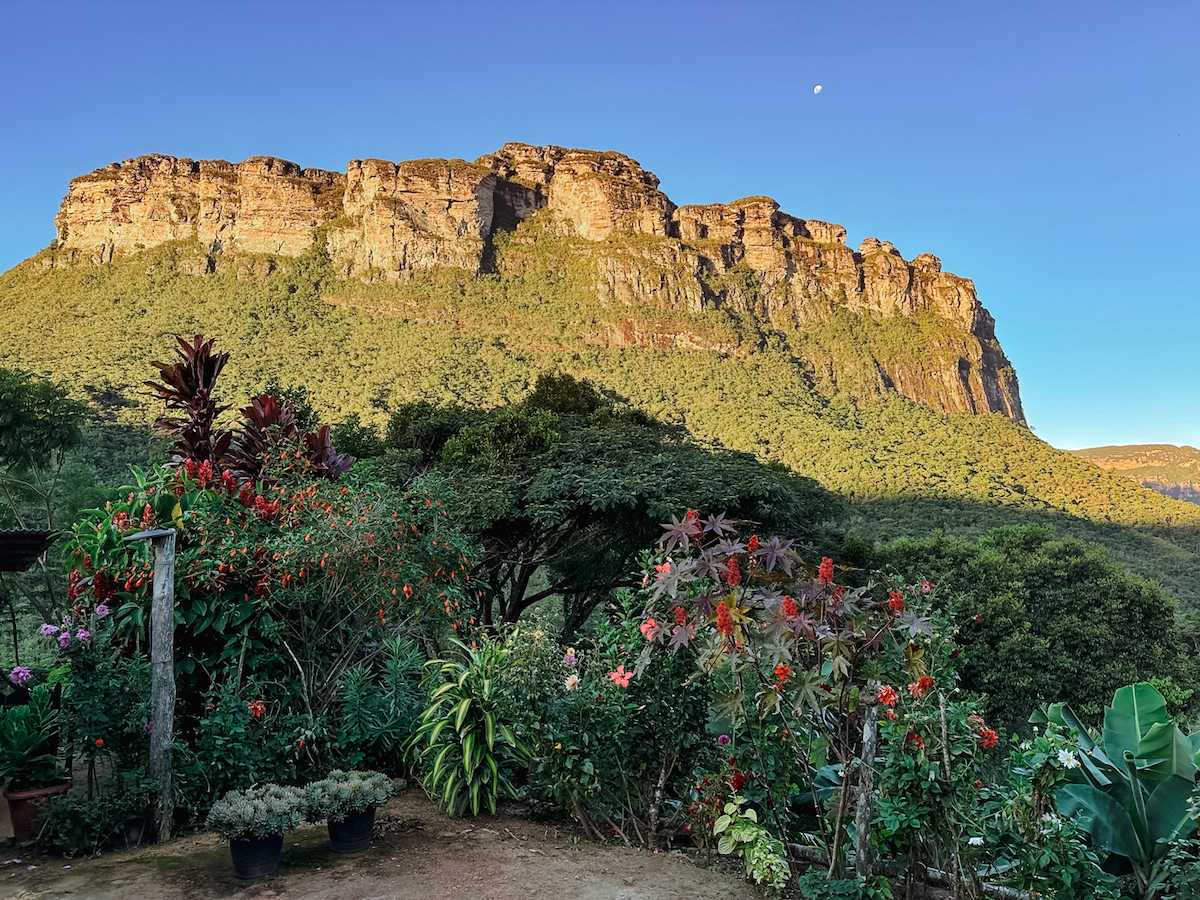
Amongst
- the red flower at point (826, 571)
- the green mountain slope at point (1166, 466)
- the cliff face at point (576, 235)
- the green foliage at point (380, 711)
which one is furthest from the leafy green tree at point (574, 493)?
the green mountain slope at point (1166, 466)

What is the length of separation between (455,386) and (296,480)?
3810cm

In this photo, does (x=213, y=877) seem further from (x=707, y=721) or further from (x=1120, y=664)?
(x=1120, y=664)

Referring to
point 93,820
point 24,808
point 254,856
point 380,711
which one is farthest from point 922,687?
point 24,808

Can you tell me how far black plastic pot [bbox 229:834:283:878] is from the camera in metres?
3.99

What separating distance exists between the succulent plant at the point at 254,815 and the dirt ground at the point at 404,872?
10.5 inches

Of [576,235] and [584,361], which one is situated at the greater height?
[576,235]

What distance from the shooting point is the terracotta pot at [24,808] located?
178 inches

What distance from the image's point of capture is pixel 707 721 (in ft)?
14.8

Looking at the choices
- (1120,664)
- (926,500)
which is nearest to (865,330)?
(926,500)

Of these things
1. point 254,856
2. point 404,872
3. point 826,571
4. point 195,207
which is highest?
point 195,207

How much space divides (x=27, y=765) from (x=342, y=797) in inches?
82.3

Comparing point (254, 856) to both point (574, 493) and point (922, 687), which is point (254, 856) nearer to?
point (922, 687)

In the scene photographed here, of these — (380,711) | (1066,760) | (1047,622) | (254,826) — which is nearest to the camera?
(1066,760)

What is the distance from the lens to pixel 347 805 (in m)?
4.30
